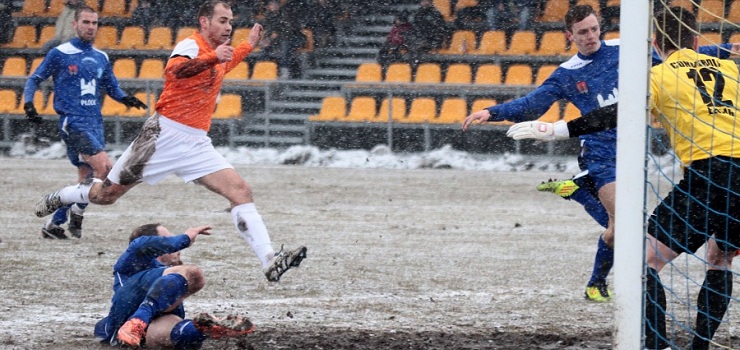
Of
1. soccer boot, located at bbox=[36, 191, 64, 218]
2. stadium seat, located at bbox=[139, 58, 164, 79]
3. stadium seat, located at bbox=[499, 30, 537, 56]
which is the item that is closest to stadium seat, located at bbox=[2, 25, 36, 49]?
stadium seat, located at bbox=[139, 58, 164, 79]

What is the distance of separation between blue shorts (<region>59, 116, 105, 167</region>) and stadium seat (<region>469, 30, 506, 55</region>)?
11.0m

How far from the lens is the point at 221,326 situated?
593 centimetres

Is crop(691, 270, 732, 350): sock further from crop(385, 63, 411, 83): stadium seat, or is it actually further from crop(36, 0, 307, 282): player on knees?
crop(385, 63, 411, 83): stadium seat

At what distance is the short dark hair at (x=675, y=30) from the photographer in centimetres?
579

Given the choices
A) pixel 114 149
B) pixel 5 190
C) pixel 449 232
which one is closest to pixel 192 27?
pixel 114 149

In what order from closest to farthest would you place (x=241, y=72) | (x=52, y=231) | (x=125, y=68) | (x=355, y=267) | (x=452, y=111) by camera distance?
(x=355, y=267)
(x=52, y=231)
(x=452, y=111)
(x=241, y=72)
(x=125, y=68)

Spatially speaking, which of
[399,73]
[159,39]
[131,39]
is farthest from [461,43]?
A: [131,39]

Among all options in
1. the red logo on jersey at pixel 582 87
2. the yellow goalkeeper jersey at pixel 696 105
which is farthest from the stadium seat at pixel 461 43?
the yellow goalkeeper jersey at pixel 696 105

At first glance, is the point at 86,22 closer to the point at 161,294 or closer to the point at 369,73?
the point at 161,294

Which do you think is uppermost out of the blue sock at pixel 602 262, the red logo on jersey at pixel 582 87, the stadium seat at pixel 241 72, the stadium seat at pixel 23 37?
the red logo on jersey at pixel 582 87

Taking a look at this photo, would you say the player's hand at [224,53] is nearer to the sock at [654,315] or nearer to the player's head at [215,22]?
the player's head at [215,22]

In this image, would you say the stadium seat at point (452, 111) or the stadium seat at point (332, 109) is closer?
the stadium seat at point (452, 111)

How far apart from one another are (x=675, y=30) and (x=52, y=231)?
661 cm

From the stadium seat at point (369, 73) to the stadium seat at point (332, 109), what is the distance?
29.9 inches
